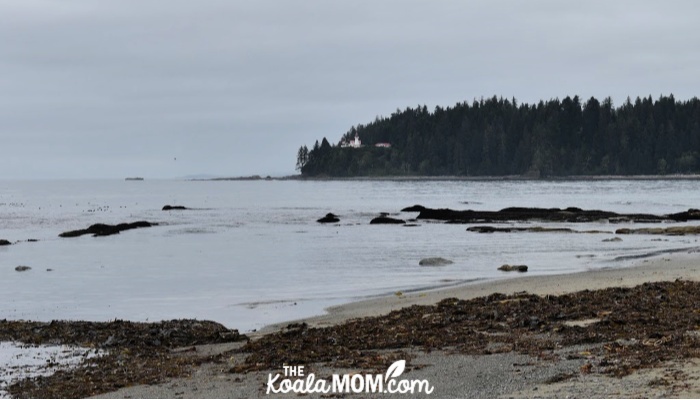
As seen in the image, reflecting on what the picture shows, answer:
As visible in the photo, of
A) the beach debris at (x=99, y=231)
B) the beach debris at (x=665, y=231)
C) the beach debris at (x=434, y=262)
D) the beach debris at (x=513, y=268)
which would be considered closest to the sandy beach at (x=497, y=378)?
the beach debris at (x=513, y=268)

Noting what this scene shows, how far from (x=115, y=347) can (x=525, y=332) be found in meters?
7.55

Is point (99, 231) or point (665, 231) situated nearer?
point (665, 231)

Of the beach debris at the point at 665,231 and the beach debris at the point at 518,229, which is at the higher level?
the beach debris at the point at 665,231

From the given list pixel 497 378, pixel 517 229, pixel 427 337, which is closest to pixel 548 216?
pixel 517 229

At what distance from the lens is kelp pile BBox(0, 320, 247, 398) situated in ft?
41.3

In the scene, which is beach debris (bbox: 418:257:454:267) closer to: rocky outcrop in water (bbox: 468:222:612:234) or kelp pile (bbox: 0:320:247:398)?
kelp pile (bbox: 0:320:247:398)

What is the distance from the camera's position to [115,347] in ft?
53.1

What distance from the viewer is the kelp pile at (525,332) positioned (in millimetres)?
12531

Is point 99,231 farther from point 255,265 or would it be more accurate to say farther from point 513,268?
point 513,268

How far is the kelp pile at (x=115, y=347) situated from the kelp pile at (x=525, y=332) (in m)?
1.32

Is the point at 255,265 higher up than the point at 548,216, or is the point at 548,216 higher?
the point at 548,216

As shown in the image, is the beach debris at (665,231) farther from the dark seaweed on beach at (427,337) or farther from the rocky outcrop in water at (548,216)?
the dark seaweed on beach at (427,337)

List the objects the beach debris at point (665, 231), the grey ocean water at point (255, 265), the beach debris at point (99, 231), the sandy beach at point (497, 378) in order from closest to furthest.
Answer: the sandy beach at point (497, 378), the grey ocean water at point (255, 265), the beach debris at point (665, 231), the beach debris at point (99, 231)

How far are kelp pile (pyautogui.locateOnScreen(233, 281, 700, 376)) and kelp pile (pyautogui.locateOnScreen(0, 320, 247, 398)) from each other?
1.32 metres
